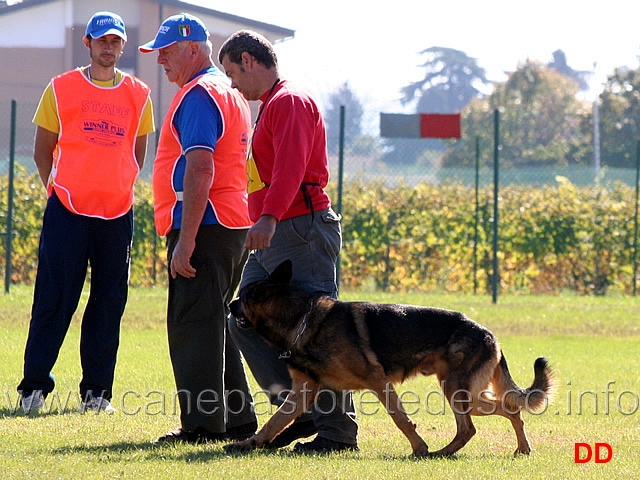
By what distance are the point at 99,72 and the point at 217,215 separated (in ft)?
5.64

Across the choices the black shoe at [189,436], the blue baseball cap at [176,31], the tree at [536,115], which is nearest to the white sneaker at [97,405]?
the black shoe at [189,436]

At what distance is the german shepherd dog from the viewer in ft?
16.5

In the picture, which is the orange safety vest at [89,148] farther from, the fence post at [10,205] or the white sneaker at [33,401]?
the fence post at [10,205]

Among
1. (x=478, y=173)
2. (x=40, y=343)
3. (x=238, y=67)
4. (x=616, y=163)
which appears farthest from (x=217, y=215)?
(x=616, y=163)

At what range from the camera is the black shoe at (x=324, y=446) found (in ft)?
17.0

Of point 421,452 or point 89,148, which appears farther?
point 89,148

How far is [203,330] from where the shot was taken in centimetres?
525

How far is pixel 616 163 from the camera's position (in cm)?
1927

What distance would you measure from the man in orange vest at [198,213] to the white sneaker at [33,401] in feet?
4.28

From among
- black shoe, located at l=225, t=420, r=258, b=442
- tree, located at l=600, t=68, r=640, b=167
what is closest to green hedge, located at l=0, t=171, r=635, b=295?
black shoe, located at l=225, t=420, r=258, b=442

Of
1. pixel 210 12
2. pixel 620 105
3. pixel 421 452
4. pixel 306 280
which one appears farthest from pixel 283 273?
pixel 620 105

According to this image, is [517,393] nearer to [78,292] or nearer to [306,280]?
[306,280]

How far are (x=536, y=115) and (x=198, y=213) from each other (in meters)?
57.2

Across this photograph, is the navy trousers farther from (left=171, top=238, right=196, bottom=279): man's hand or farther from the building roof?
the building roof
